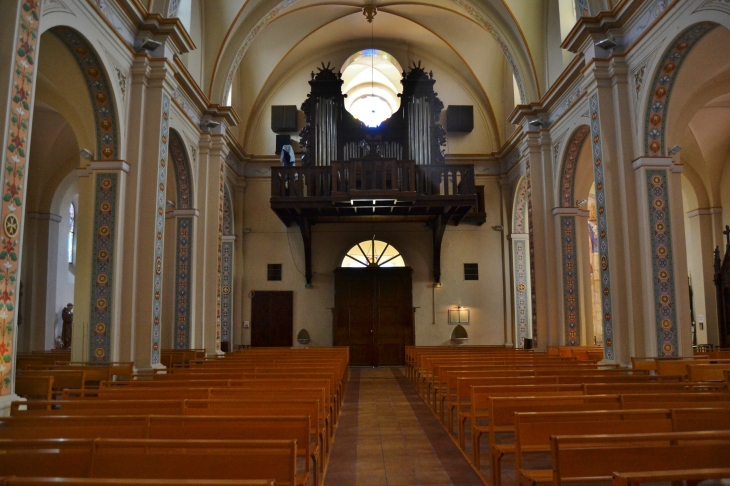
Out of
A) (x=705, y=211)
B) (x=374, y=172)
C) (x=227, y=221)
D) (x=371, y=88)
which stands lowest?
(x=705, y=211)

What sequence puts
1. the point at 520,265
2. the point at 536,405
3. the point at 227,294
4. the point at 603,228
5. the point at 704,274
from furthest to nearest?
the point at 520,265, the point at 227,294, the point at 704,274, the point at 603,228, the point at 536,405

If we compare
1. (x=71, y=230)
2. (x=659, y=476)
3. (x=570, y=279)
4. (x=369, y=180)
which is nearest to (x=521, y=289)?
(x=570, y=279)

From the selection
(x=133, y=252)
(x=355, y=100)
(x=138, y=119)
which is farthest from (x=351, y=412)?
(x=355, y=100)

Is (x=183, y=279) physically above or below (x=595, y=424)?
above

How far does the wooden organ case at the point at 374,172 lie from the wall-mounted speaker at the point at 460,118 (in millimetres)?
1982

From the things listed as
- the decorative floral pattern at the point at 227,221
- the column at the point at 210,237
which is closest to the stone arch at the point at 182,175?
the column at the point at 210,237

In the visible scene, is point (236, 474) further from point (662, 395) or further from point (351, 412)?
point (351, 412)

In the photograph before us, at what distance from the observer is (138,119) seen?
10102mm

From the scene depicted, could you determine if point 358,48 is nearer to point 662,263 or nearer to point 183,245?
point 183,245

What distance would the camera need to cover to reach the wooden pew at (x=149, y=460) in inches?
125

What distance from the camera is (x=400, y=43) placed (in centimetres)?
2039

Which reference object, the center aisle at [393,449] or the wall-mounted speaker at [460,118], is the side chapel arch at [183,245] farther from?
the wall-mounted speaker at [460,118]

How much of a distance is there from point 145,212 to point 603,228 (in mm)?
7925

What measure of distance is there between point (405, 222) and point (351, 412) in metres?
11.0
